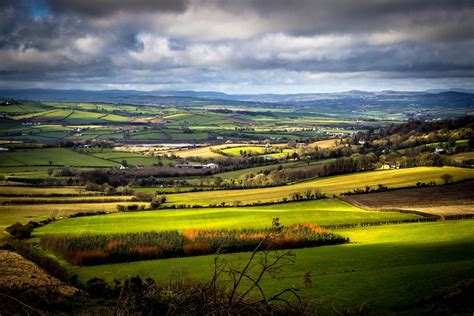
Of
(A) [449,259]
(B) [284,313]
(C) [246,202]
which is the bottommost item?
(C) [246,202]

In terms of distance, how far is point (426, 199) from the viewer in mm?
75562

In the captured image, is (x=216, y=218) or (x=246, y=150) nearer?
(x=216, y=218)

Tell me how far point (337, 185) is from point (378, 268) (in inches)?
2632

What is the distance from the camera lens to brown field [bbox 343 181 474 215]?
67.0 metres

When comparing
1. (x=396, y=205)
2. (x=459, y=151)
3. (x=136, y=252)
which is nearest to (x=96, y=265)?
(x=136, y=252)

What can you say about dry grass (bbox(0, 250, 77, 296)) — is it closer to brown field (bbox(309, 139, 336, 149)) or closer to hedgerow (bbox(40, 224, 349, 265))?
hedgerow (bbox(40, 224, 349, 265))

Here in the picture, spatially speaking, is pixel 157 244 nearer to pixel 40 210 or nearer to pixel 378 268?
pixel 378 268

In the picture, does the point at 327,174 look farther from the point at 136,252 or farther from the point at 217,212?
the point at 136,252

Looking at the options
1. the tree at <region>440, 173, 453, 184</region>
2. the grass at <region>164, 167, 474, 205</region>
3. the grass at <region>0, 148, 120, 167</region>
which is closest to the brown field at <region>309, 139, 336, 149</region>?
the grass at <region>164, 167, 474, 205</region>

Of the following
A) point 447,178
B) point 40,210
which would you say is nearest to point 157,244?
point 40,210

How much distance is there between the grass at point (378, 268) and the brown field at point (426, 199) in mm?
15399

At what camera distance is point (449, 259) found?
2997 cm

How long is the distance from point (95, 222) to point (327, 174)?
6315 cm

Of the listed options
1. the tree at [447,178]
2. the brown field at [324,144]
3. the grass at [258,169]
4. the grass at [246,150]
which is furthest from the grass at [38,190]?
the brown field at [324,144]
